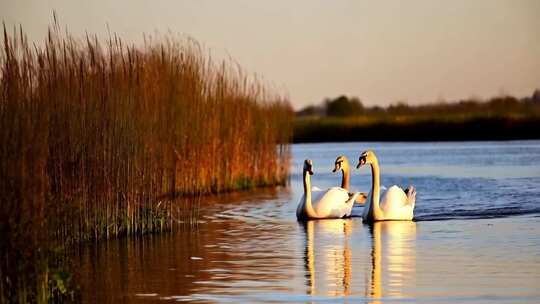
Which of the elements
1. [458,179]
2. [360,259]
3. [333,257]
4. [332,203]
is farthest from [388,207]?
[458,179]

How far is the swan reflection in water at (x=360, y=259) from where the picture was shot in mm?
11795

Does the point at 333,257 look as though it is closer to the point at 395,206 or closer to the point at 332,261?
the point at 332,261

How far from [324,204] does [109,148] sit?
5.15 metres

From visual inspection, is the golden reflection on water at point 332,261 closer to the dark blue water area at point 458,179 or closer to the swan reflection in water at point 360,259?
the swan reflection in water at point 360,259

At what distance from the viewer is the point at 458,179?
28.9 meters

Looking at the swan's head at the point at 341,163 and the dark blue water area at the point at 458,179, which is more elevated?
the swan's head at the point at 341,163

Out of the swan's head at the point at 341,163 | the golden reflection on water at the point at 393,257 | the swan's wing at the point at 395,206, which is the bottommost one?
the golden reflection on water at the point at 393,257

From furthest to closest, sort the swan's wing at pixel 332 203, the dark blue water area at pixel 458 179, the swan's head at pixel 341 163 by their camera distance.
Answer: the swan's head at pixel 341 163 → the dark blue water area at pixel 458 179 → the swan's wing at pixel 332 203

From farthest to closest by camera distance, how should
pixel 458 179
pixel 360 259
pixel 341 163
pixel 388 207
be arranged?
pixel 458 179
pixel 341 163
pixel 388 207
pixel 360 259

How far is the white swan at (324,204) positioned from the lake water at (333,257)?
0.21m

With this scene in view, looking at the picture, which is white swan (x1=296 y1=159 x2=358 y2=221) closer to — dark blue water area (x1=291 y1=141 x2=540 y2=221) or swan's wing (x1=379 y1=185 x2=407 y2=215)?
swan's wing (x1=379 y1=185 x2=407 y2=215)

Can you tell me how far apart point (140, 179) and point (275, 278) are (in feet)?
15.6

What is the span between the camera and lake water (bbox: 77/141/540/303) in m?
11.6

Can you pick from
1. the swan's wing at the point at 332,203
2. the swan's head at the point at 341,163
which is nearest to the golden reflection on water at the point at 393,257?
the swan's wing at the point at 332,203
